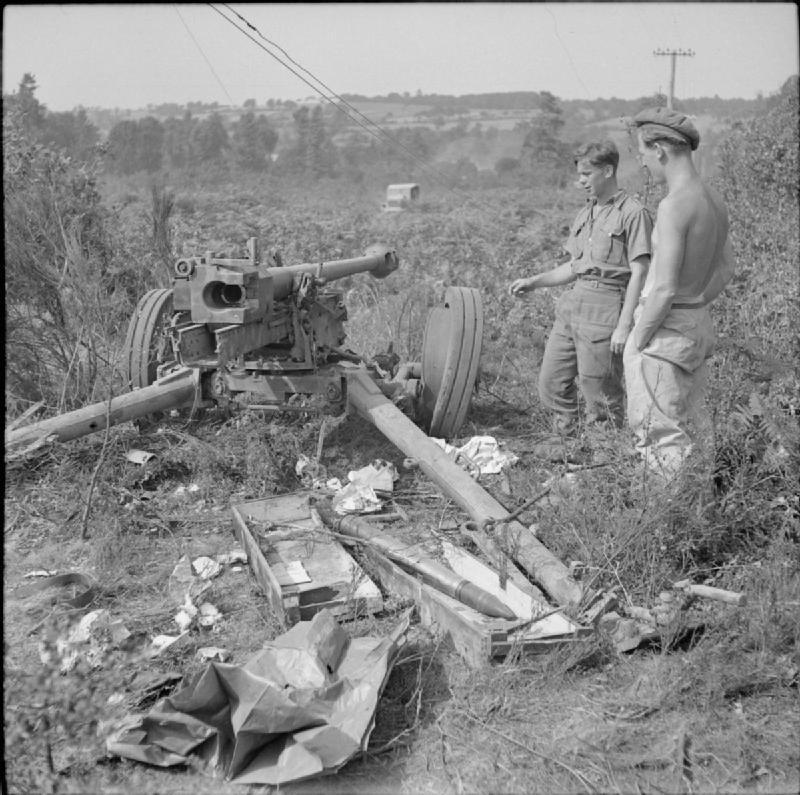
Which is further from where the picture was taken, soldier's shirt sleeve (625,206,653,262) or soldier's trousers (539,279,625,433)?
soldier's trousers (539,279,625,433)

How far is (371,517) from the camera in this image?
194 inches

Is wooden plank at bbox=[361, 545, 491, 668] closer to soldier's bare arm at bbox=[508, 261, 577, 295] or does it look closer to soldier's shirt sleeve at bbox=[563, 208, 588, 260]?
soldier's bare arm at bbox=[508, 261, 577, 295]

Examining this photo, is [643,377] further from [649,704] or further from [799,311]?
[799,311]

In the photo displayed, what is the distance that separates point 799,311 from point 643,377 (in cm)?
314

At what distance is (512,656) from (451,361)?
279 centimetres

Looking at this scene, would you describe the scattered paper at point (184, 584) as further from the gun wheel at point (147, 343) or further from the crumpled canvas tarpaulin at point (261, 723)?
the gun wheel at point (147, 343)

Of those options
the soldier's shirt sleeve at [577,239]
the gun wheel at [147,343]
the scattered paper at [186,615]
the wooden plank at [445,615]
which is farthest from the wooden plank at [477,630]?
the gun wheel at [147,343]

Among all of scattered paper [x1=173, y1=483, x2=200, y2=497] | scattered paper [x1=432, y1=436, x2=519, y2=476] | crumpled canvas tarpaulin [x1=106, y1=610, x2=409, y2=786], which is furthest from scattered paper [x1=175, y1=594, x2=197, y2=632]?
scattered paper [x1=432, y1=436, x2=519, y2=476]

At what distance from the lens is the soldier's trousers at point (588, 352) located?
5.64 metres

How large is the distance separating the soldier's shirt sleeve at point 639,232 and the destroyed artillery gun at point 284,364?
1.12 m

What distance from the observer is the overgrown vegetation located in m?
3.02

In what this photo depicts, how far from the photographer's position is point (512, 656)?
135 inches

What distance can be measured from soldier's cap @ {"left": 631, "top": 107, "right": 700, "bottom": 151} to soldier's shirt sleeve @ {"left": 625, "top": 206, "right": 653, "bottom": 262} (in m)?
1.13

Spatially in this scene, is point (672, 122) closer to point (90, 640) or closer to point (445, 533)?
point (445, 533)
